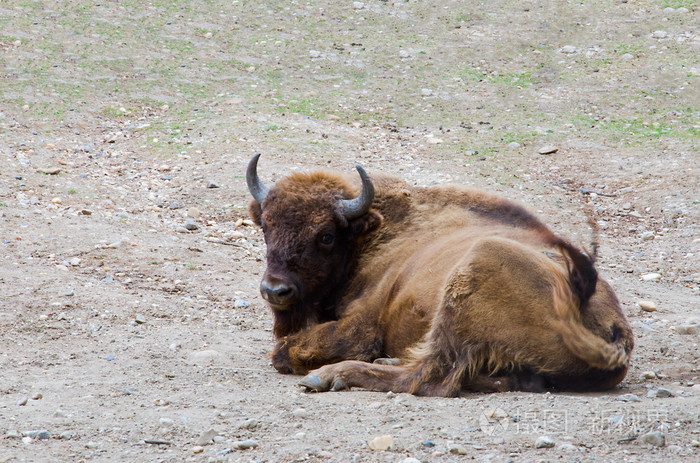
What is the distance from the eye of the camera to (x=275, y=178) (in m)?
10.6

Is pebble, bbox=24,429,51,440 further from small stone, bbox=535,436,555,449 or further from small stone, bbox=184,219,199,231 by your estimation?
small stone, bbox=184,219,199,231

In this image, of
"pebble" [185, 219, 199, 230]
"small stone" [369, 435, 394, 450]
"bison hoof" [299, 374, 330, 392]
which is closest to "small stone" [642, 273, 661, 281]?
"bison hoof" [299, 374, 330, 392]

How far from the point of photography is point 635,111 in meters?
14.4

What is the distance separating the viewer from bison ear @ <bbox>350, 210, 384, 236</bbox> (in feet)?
20.3

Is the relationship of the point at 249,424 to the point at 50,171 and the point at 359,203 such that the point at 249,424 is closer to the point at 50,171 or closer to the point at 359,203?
the point at 359,203

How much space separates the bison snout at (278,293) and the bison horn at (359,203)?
0.80 meters

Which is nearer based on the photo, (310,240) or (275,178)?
(310,240)

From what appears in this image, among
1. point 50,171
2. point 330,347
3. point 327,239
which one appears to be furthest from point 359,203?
point 50,171

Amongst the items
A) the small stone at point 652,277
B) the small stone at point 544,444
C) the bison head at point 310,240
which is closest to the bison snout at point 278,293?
the bison head at point 310,240

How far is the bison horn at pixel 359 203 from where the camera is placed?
6027mm

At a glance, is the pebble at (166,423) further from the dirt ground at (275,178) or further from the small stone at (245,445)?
the small stone at (245,445)

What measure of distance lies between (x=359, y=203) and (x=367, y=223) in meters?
0.21

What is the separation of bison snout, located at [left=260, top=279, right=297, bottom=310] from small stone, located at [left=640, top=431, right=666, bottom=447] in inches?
113

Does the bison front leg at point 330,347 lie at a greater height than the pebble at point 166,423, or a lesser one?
lesser
